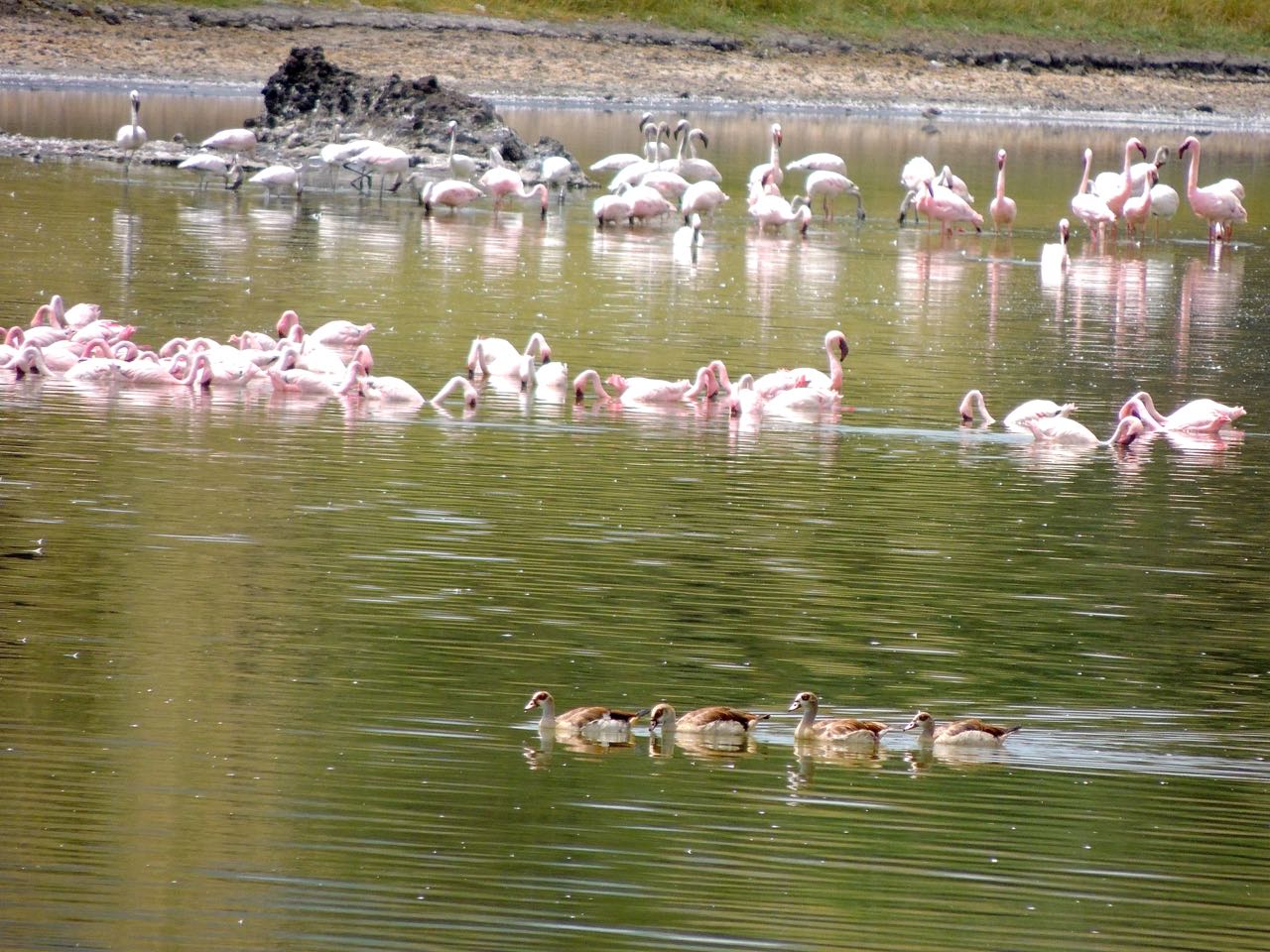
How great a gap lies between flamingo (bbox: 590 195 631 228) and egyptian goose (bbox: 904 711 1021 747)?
78.1 feet

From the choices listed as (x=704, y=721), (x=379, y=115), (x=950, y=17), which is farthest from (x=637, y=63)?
(x=704, y=721)

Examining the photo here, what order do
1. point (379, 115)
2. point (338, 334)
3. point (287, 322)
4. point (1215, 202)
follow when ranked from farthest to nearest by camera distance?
point (379, 115), point (1215, 202), point (338, 334), point (287, 322)

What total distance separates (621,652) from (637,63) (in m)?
53.1

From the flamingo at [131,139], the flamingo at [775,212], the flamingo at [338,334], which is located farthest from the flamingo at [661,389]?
the flamingo at [131,139]

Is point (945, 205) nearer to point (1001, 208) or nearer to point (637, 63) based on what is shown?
point (1001, 208)

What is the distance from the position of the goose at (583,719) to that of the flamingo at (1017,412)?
8.66m

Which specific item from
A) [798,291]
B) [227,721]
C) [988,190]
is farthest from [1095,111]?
[227,721]

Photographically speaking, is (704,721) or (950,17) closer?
(704,721)

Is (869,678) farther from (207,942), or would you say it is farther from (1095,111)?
(1095,111)

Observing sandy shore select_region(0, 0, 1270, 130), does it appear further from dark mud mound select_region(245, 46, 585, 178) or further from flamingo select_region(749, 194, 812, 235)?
flamingo select_region(749, 194, 812, 235)

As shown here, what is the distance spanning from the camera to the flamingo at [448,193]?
32.7 metres

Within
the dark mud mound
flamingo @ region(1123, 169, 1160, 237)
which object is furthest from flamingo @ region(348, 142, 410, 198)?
flamingo @ region(1123, 169, 1160, 237)

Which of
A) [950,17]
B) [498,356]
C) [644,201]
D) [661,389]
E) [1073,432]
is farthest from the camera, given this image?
[950,17]

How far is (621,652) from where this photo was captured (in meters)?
9.92
